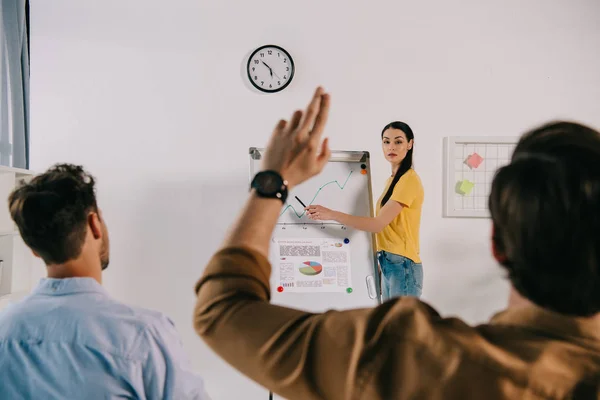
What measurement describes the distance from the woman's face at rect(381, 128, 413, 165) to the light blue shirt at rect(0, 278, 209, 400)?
1.68 metres

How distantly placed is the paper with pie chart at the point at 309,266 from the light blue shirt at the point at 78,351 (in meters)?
1.23

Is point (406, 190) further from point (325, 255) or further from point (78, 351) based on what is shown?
point (78, 351)

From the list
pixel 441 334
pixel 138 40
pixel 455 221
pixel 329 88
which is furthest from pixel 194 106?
pixel 441 334

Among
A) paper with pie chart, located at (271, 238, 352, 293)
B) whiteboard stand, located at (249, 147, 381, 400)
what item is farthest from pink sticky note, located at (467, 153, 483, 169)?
paper with pie chart, located at (271, 238, 352, 293)

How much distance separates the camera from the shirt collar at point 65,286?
100cm

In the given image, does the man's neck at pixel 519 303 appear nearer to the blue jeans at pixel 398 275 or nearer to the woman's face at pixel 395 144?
the blue jeans at pixel 398 275

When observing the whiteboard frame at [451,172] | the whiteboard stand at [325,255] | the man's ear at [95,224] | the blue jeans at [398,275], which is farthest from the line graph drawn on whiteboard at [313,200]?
the man's ear at [95,224]

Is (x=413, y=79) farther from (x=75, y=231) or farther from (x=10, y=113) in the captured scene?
(x=10, y=113)

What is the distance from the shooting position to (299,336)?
0.45 meters

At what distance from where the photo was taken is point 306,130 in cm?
55

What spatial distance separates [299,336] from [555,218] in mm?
280

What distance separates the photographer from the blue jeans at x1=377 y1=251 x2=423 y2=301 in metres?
2.24

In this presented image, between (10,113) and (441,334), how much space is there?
251 cm

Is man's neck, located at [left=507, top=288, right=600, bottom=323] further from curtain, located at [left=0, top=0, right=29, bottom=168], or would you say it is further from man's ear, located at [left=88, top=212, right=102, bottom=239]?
curtain, located at [left=0, top=0, right=29, bottom=168]
